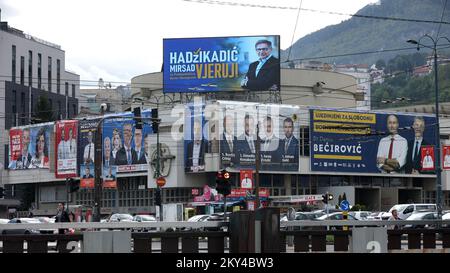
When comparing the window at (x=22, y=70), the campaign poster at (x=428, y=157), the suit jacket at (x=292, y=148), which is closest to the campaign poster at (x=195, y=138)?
the suit jacket at (x=292, y=148)

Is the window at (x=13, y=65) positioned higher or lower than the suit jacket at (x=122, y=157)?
higher

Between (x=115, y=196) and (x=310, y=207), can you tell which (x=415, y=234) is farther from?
(x=115, y=196)

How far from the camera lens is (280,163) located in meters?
78.4

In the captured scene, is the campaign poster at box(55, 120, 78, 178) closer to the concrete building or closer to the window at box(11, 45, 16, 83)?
the concrete building

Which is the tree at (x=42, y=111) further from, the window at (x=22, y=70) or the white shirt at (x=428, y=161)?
the white shirt at (x=428, y=161)

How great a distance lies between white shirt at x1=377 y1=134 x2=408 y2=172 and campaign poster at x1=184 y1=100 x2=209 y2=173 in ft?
57.1

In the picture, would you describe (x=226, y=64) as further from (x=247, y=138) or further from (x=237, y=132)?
(x=247, y=138)

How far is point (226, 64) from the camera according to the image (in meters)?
79.3

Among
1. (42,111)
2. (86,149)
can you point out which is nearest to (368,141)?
(86,149)

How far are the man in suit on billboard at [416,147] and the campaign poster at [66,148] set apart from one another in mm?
31471

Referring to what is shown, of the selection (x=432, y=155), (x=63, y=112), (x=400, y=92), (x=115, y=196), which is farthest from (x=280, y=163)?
(x=400, y=92)

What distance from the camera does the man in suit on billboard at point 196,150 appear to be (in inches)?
2992

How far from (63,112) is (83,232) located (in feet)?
377

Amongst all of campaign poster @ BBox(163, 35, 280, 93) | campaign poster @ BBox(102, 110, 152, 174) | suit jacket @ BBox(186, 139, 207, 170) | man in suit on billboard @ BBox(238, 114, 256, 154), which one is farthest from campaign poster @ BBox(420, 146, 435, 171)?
campaign poster @ BBox(102, 110, 152, 174)
